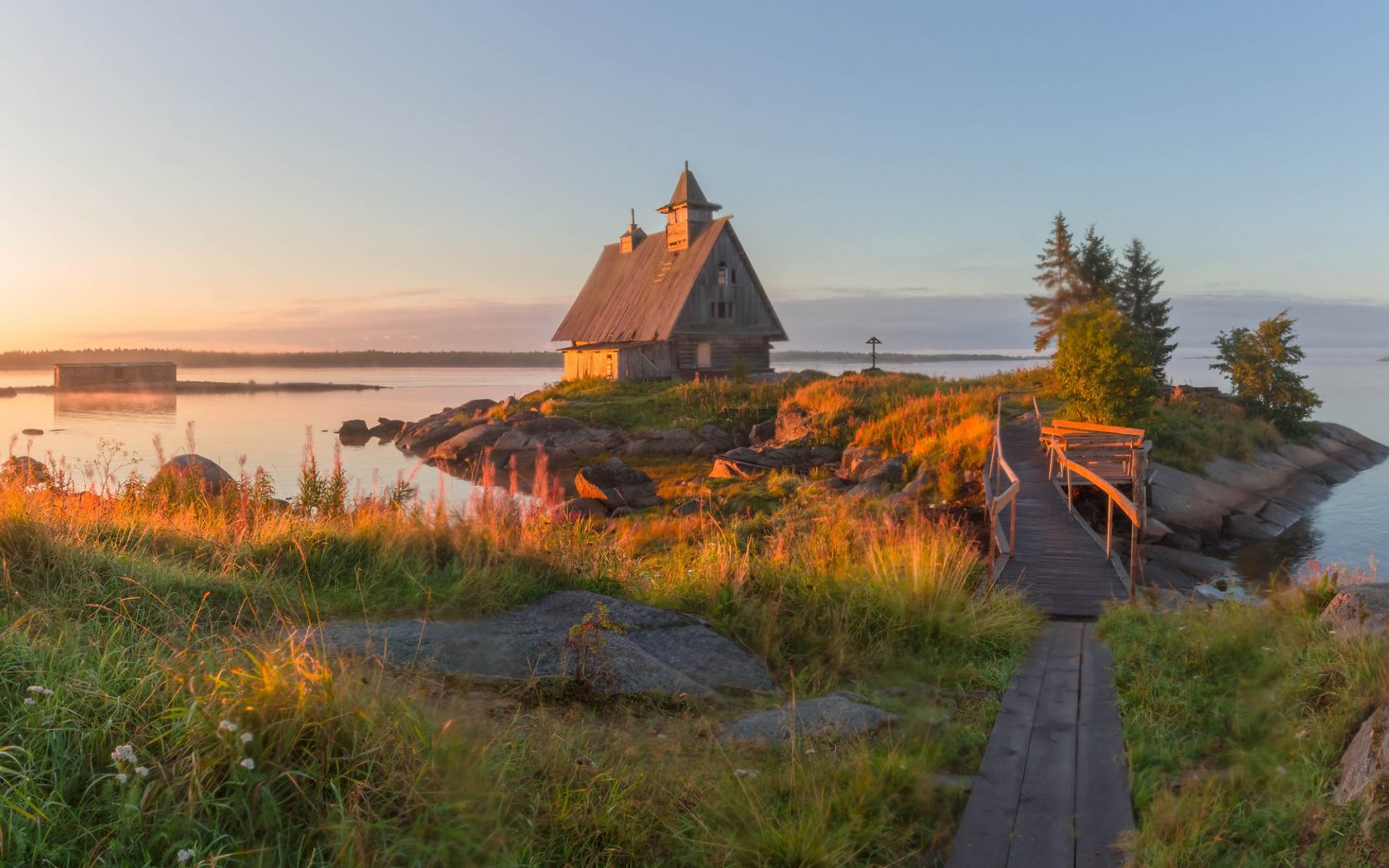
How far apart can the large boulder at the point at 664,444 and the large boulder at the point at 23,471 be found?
64.9ft

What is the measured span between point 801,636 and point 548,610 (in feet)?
6.90

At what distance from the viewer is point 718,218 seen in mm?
43344

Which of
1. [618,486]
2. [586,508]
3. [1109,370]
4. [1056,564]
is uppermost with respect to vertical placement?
[1109,370]

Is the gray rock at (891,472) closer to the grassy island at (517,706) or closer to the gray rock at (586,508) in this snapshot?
the gray rock at (586,508)

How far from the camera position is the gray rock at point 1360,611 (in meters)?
5.83

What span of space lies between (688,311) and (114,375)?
59.3 m

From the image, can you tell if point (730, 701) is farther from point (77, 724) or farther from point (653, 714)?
point (77, 724)

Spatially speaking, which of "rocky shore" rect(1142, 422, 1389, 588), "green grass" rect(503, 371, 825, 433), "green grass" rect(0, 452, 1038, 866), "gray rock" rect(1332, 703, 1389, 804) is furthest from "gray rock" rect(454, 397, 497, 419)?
"gray rock" rect(1332, 703, 1389, 804)

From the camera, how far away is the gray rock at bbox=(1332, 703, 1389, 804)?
4.15 m

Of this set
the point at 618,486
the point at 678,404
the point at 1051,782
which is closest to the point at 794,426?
the point at 678,404

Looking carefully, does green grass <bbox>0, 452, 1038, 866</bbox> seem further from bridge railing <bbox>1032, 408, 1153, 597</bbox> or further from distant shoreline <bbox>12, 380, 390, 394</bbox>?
distant shoreline <bbox>12, 380, 390, 394</bbox>

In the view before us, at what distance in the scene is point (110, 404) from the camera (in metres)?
59.6

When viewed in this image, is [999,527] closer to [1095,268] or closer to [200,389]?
[1095,268]

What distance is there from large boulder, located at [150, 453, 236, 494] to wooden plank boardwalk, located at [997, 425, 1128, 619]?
1030 cm
